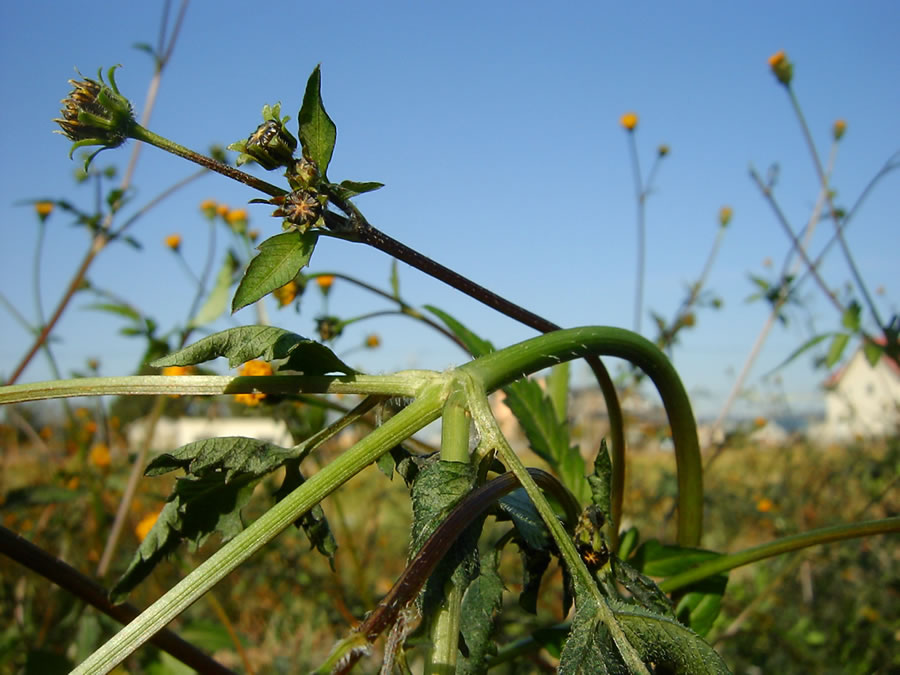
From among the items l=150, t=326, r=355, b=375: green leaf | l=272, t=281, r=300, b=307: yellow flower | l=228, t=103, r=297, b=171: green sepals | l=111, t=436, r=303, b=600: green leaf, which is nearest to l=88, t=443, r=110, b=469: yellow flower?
l=272, t=281, r=300, b=307: yellow flower

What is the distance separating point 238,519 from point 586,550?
0.35 m

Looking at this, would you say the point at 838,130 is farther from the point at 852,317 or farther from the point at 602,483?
the point at 602,483

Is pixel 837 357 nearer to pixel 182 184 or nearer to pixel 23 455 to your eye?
pixel 182 184

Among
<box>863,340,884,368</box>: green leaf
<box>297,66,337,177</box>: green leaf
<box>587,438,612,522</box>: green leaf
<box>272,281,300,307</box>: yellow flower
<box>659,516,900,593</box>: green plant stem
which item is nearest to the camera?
<box>297,66,337,177</box>: green leaf

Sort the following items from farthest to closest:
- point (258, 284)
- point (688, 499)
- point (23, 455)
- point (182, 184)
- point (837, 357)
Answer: point (23, 455) < point (182, 184) < point (837, 357) < point (688, 499) < point (258, 284)

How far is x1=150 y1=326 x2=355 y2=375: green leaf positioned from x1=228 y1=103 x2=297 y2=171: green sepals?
154 millimetres

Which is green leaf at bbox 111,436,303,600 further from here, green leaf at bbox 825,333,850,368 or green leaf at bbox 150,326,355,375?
green leaf at bbox 825,333,850,368

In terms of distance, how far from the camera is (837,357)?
1873 millimetres

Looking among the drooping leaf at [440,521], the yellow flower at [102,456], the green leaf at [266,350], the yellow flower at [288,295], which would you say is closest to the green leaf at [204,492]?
the green leaf at [266,350]

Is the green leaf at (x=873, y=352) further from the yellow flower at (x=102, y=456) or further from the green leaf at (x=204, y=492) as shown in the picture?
the yellow flower at (x=102, y=456)

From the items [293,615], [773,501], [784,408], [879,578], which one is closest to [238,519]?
[293,615]

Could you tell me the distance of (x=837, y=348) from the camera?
6.13 ft

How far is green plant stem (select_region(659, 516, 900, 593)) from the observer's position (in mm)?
852

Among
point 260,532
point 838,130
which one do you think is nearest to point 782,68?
point 838,130
